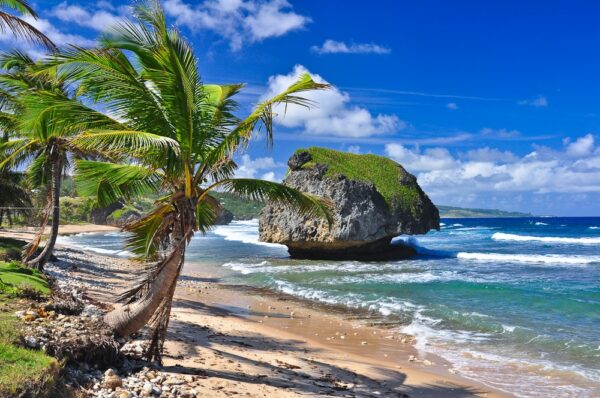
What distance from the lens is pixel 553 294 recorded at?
59.9ft

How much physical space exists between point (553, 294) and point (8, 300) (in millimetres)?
17741

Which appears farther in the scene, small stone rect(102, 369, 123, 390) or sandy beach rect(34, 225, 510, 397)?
sandy beach rect(34, 225, 510, 397)

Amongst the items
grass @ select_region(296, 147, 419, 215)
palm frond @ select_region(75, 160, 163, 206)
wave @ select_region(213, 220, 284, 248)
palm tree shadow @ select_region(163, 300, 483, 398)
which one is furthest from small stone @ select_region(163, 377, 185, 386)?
wave @ select_region(213, 220, 284, 248)

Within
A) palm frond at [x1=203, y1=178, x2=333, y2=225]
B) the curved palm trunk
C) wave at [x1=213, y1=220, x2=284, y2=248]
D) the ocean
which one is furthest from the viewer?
wave at [x1=213, y1=220, x2=284, y2=248]

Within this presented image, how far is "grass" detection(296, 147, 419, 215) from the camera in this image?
31797mm

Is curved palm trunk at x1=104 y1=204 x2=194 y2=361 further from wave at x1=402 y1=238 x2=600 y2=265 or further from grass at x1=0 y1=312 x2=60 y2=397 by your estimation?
wave at x1=402 y1=238 x2=600 y2=265

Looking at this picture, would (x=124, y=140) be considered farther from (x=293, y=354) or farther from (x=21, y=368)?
(x=293, y=354)

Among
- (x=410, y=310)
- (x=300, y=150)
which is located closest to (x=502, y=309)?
(x=410, y=310)

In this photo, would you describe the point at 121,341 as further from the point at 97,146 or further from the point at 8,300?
the point at 97,146

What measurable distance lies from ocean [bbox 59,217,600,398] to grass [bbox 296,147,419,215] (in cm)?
434

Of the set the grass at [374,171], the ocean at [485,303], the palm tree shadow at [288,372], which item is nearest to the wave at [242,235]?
the grass at [374,171]

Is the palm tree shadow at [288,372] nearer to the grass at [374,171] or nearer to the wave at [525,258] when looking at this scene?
the grass at [374,171]

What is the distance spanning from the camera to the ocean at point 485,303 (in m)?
→ 9.98

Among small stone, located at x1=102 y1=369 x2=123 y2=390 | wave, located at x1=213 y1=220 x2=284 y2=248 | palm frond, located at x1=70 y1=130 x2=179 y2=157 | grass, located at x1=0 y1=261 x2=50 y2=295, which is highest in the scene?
palm frond, located at x1=70 y1=130 x2=179 y2=157
